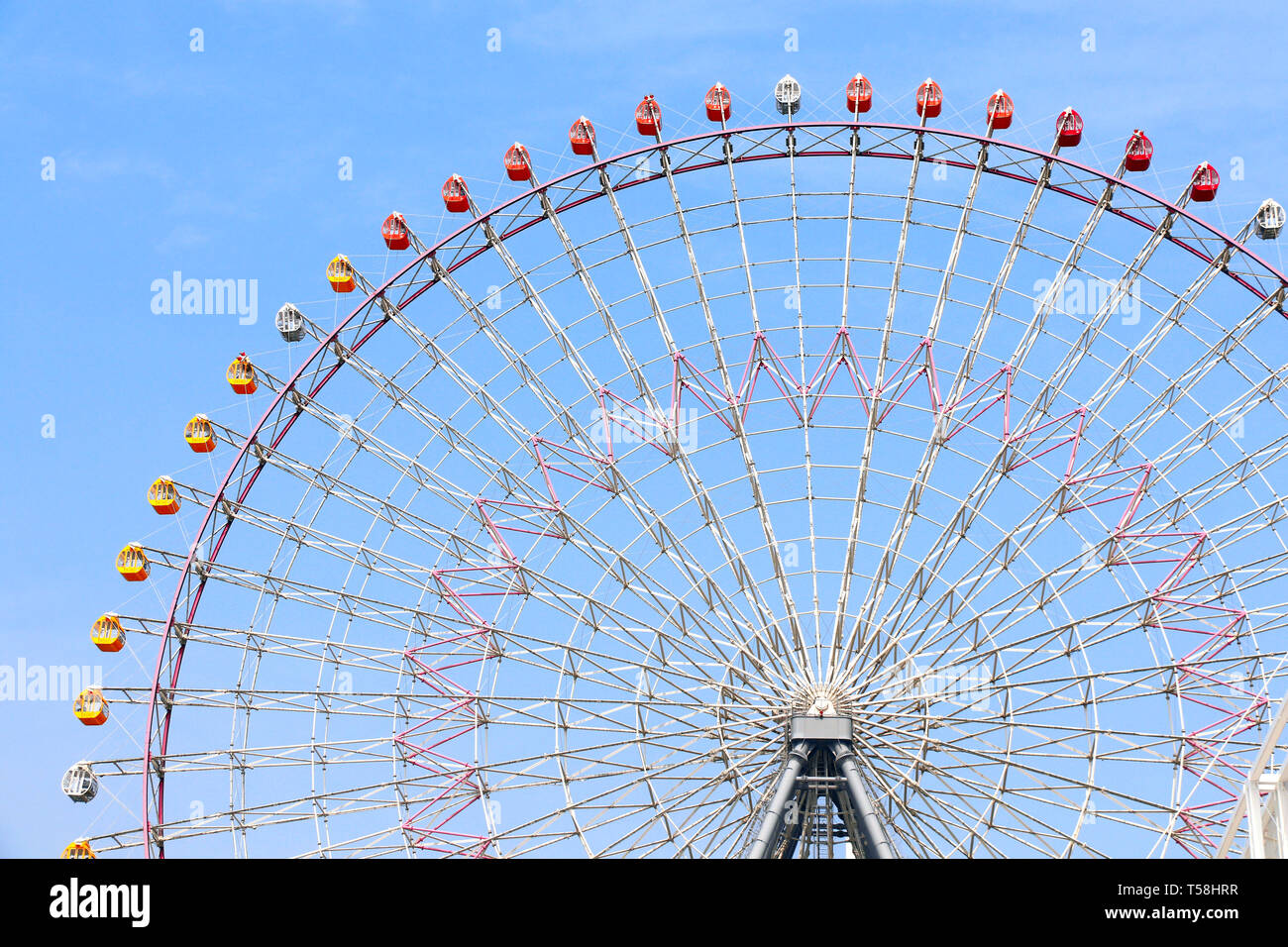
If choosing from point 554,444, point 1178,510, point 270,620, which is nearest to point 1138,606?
point 1178,510

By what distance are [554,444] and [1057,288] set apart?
50.2 feet

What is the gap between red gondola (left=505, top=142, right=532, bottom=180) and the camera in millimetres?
52750

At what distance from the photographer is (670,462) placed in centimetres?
5025

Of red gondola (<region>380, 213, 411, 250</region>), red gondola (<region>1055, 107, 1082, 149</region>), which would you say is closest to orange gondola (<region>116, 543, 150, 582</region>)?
red gondola (<region>380, 213, 411, 250</region>)

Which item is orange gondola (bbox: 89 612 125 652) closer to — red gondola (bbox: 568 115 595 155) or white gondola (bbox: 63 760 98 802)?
white gondola (bbox: 63 760 98 802)

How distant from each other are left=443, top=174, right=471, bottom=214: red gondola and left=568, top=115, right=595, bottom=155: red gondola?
11.8 feet

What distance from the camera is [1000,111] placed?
51062 millimetres

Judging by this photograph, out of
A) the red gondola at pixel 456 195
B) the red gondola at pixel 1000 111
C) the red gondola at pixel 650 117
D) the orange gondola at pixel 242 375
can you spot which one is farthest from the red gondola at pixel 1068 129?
the orange gondola at pixel 242 375

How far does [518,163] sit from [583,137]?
2178 millimetres

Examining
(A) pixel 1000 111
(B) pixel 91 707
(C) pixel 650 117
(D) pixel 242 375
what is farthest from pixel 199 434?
(A) pixel 1000 111

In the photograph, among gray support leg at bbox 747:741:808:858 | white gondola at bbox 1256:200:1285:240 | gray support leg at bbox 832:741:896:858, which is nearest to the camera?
gray support leg at bbox 832:741:896:858

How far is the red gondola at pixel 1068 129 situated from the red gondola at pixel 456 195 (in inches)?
702
